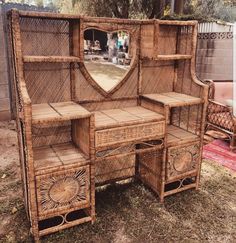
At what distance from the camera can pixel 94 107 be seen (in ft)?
9.48

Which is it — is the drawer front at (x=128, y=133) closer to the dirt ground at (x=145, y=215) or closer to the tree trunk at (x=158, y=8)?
the dirt ground at (x=145, y=215)

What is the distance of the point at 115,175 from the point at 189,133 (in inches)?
37.8

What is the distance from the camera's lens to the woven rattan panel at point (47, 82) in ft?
8.30

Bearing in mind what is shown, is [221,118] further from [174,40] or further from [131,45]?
[131,45]

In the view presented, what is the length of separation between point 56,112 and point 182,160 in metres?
1.46

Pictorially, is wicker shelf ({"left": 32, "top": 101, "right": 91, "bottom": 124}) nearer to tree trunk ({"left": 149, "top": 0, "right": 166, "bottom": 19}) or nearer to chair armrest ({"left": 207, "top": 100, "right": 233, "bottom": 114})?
chair armrest ({"left": 207, "top": 100, "right": 233, "bottom": 114})

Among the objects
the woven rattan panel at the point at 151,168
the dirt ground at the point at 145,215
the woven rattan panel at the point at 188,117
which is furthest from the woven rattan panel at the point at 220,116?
the woven rattan panel at the point at 151,168

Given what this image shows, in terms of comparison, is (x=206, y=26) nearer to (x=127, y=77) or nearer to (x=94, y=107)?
(x=127, y=77)

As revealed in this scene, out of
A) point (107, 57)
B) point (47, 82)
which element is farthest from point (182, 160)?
point (47, 82)

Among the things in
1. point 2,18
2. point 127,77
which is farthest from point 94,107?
point 2,18

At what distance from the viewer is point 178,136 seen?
3037 mm

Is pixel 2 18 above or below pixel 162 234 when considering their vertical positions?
above

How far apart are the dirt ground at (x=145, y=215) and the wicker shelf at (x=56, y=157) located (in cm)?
65

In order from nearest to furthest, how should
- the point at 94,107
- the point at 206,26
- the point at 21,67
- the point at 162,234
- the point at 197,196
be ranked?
the point at 21,67 < the point at 162,234 < the point at 94,107 < the point at 197,196 < the point at 206,26
